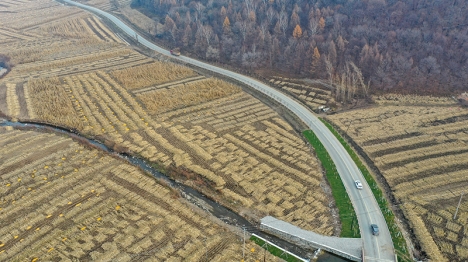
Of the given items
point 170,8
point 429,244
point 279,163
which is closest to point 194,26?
point 170,8

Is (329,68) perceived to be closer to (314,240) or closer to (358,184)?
(358,184)

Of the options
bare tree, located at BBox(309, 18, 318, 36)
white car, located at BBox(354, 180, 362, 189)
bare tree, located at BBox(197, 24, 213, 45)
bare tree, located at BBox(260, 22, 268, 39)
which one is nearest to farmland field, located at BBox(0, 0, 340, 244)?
white car, located at BBox(354, 180, 362, 189)

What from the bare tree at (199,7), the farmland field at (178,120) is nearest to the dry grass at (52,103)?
the farmland field at (178,120)

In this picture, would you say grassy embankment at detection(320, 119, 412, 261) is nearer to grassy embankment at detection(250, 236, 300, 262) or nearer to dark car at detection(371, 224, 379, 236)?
dark car at detection(371, 224, 379, 236)

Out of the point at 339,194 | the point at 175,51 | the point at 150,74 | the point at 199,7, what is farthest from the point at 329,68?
the point at 199,7

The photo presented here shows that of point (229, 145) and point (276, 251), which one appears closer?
point (276, 251)

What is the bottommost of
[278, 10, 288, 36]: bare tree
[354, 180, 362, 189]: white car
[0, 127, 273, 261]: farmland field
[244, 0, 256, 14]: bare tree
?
[0, 127, 273, 261]: farmland field

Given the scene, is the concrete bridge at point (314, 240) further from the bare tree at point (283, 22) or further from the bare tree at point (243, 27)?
the bare tree at point (243, 27)
